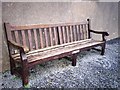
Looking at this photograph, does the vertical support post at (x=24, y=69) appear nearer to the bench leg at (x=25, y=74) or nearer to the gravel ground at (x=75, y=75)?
the bench leg at (x=25, y=74)

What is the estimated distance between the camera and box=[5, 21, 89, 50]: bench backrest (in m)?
3.21

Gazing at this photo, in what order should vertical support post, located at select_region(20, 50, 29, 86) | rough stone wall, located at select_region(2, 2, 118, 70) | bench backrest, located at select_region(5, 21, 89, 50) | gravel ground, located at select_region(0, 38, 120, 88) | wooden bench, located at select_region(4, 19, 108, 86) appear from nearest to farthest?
1. vertical support post, located at select_region(20, 50, 29, 86)
2. wooden bench, located at select_region(4, 19, 108, 86)
3. gravel ground, located at select_region(0, 38, 120, 88)
4. bench backrest, located at select_region(5, 21, 89, 50)
5. rough stone wall, located at select_region(2, 2, 118, 70)

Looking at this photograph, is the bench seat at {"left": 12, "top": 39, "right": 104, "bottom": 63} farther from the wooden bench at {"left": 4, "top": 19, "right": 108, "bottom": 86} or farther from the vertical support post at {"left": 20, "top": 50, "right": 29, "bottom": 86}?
the vertical support post at {"left": 20, "top": 50, "right": 29, "bottom": 86}

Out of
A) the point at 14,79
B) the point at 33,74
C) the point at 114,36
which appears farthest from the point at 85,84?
the point at 114,36

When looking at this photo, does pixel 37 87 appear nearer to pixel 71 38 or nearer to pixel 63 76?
pixel 63 76

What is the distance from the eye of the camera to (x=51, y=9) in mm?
3943

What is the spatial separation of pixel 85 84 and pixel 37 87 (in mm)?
846

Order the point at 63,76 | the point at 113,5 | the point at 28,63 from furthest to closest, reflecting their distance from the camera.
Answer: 1. the point at 113,5
2. the point at 63,76
3. the point at 28,63

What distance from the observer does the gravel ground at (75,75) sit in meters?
2.97

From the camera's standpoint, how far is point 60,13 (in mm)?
4172

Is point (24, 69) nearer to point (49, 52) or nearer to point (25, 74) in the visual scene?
point (25, 74)

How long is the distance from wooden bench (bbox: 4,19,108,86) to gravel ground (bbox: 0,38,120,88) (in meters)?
0.20

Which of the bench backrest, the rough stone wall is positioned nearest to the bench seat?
the bench backrest

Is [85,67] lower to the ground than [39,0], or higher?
lower
